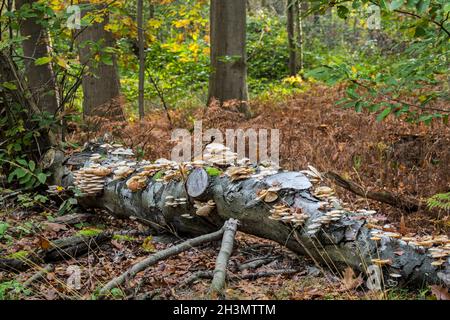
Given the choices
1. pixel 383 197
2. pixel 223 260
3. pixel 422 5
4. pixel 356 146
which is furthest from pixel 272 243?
pixel 356 146

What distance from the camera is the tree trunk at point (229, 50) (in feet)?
32.0

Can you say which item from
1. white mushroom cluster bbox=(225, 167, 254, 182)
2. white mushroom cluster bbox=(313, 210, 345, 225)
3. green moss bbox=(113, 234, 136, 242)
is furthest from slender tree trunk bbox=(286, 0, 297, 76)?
white mushroom cluster bbox=(313, 210, 345, 225)

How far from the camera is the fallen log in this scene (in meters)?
3.13

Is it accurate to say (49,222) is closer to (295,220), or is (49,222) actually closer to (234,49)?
(295,220)

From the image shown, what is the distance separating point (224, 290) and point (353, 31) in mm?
20766

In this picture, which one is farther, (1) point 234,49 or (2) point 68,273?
(1) point 234,49

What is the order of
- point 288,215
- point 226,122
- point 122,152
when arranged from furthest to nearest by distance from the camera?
1. point 226,122
2. point 122,152
3. point 288,215

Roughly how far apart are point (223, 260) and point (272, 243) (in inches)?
45.6

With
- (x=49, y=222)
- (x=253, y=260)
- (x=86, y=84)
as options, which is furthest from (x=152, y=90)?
(x=253, y=260)

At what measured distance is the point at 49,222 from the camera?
4.66 metres

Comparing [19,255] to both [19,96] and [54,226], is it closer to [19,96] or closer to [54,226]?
[54,226]

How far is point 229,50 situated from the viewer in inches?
388

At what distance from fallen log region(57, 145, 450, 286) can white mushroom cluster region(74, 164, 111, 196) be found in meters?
0.02

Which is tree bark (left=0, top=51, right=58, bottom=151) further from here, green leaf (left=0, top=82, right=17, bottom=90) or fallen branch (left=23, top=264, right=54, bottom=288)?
fallen branch (left=23, top=264, right=54, bottom=288)
